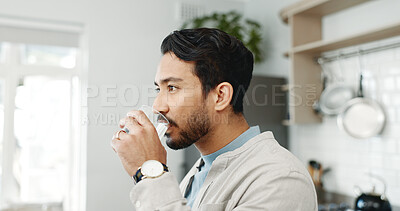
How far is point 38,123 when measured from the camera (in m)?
2.41

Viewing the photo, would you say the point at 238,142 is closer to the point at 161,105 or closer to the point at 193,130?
the point at 193,130

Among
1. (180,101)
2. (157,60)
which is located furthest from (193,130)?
(157,60)

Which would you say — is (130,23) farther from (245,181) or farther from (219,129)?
(245,181)

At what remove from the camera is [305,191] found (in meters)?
0.74

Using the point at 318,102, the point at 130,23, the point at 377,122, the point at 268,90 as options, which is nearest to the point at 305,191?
the point at 377,122

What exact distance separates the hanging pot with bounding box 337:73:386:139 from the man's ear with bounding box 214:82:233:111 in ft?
4.01

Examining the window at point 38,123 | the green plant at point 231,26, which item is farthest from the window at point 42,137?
the green plant at point 231,26

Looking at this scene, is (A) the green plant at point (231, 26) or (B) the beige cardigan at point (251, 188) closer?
(B) the beige cardigan at point (251, 188)

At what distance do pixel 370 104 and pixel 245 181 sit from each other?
137 centimetres

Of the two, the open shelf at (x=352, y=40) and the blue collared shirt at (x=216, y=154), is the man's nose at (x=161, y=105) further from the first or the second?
the open shelf at (x=352, y=40)

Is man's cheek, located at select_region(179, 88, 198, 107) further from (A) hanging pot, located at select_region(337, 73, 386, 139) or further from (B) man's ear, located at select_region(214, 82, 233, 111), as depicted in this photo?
(A) hanging pot, located at select_region(337, 73, 386, 139)

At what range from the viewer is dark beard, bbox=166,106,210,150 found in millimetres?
885

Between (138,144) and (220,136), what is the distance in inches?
10.3

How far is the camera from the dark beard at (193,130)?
0.89 m
